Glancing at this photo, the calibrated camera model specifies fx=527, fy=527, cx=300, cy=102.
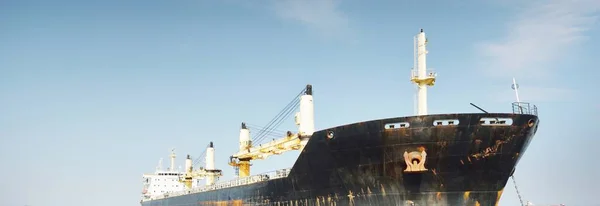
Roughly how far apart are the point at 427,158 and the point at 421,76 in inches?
167

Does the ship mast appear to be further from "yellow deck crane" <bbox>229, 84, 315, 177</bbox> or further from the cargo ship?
"yellow deck crane" <bbox>229, 84, 315, 177</bbox>

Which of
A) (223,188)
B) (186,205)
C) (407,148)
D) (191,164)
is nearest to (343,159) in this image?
(407,148)

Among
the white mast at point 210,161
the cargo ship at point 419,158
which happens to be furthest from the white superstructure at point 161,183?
the cargo ship at point 419,158

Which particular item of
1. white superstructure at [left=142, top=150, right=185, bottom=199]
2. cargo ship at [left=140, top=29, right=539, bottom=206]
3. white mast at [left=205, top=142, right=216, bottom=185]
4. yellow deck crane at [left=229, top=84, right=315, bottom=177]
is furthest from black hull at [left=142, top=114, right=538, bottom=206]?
white superstructure at [left=142, top=150, right=185, bottom=199]

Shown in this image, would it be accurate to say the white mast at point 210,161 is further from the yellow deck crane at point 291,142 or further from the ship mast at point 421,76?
the ship mast at point 421,76

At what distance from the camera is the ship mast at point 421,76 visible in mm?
21812

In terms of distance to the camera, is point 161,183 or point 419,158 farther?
point 161,183

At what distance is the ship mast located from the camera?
21.8m

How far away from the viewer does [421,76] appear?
21.8m

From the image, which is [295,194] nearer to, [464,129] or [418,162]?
[418,162]

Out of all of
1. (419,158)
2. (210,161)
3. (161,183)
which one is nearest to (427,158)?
(419,158)

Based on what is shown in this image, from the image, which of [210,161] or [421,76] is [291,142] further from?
[210,161]

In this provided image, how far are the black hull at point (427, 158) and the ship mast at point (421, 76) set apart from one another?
3.13 meters

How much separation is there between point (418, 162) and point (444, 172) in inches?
40.9
